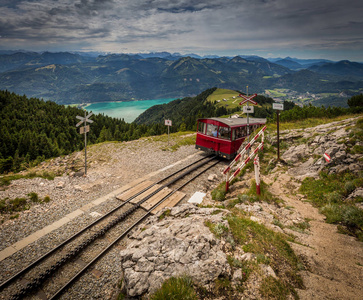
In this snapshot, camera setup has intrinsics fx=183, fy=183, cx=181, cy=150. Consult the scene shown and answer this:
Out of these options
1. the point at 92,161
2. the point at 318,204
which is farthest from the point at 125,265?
the point at 92,161

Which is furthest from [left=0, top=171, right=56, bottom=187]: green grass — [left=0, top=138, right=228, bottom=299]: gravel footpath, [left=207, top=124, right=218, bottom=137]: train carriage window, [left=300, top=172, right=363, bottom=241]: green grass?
[left=300, top=172, right=363, bottom=241]: green grass

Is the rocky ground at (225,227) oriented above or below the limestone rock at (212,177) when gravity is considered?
above

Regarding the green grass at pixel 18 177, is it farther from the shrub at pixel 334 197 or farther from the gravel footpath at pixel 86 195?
the shrub at pixel 334 197

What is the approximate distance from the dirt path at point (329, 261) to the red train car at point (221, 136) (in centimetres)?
1074

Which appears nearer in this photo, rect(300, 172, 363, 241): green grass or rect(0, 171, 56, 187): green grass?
rect(300, 172, 363, 241): green grass

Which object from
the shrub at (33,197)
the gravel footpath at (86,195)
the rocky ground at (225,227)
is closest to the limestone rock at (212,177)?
the rocky ground at (225,227)

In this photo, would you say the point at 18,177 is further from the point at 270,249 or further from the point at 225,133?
the point at 225,133

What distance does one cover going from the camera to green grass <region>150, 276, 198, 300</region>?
12.7 ft

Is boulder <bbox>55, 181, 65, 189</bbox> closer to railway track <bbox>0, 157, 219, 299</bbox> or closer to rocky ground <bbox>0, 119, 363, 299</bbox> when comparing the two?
rocky ground <bbox>0, 119, 363, 299</bbox>

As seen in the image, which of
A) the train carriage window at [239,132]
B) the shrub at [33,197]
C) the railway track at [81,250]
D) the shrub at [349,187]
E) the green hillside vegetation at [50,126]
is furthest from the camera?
the green hillside vegetation at [50,126]

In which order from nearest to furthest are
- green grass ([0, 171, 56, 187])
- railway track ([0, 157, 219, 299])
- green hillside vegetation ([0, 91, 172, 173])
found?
railway track ([0, 157, 219, 299]) < green grass ([0, 171, 56, 187]) < green hillside vegetation ([0, 91, 172, 173])

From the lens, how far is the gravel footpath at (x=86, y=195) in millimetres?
6879

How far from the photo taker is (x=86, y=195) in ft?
40.6

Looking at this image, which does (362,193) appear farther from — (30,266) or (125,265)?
(30,266)
